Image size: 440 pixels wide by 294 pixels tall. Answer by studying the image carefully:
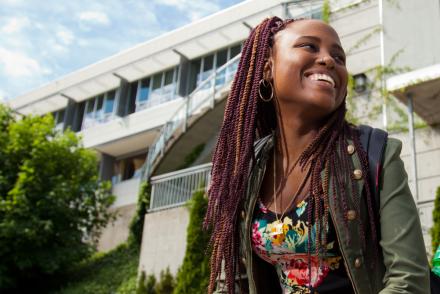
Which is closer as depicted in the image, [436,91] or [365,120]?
[436,91]

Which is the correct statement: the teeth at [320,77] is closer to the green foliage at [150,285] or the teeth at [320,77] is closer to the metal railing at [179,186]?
the green foliage at [150,285]

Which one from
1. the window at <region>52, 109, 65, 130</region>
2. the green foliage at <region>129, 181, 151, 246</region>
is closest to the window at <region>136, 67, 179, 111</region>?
the window at <region>52, 109, 65, 130</region>

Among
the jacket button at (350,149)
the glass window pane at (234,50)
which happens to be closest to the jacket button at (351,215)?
the jacket button at (350,149)

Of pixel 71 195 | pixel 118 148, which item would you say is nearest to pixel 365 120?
pixel 71 195

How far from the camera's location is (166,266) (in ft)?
Result: 40.5

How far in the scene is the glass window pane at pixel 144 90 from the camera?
79.6 ft

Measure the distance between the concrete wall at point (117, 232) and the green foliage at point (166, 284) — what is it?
782 centimetres

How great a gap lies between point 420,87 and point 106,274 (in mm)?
9565

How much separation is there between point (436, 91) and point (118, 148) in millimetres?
16890

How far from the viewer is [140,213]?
1669cm

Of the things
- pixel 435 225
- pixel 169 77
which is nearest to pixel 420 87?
pixel 435 225

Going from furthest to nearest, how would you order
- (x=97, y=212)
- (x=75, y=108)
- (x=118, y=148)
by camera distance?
(x=75, y=108) → (x=118, y=148) → (x=97, y=212)

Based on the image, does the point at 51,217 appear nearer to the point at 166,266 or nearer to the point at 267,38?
the point at 166,266

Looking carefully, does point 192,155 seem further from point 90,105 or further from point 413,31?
point 90,105
